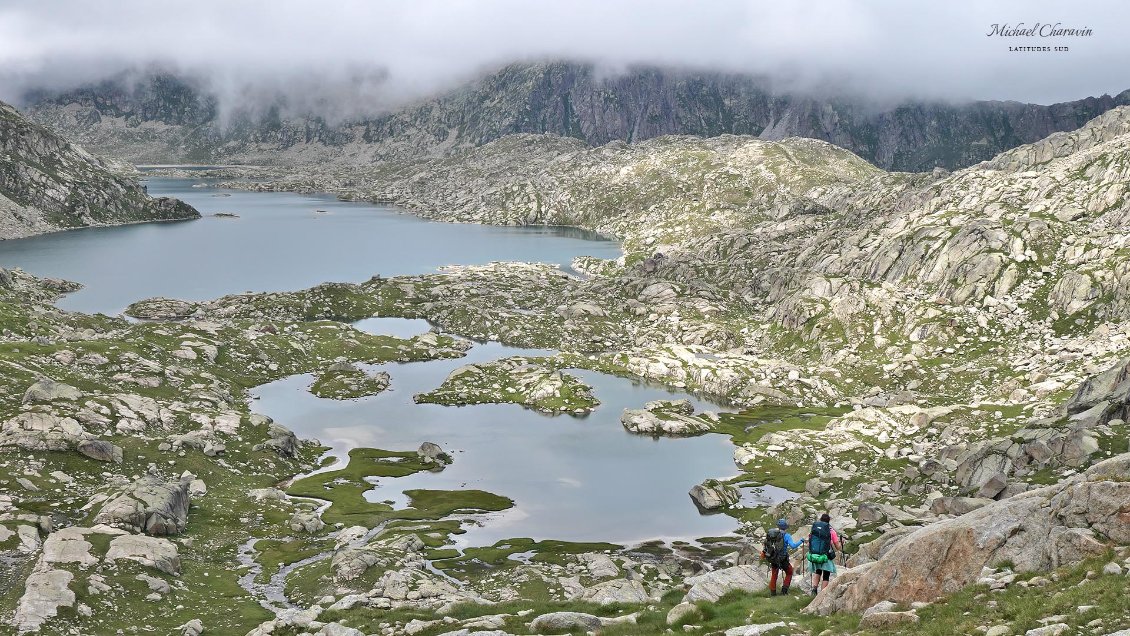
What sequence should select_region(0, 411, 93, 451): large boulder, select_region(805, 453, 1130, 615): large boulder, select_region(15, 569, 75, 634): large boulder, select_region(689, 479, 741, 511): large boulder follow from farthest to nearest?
1. select_region(689, 479, 741, 511): large boulder
2. select_region(0, 411, 93, 451): large boulder
3. select_region(15, 569, 75, 634): large boulder
4. select_region(805, 453, 1130, 615): large boulder

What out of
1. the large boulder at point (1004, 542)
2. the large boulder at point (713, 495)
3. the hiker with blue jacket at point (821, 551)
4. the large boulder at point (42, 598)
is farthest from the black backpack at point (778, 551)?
the large boulder at point (713, 495)

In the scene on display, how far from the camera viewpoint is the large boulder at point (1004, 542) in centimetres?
2545

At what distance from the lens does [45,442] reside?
229ft

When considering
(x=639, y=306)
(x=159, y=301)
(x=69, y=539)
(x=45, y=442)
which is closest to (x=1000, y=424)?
(x=69, y=539)

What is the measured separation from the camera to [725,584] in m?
35.8

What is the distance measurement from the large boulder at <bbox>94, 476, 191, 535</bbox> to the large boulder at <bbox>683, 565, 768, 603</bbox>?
144 ft

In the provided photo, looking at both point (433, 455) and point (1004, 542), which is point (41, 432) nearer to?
point (433, 455)

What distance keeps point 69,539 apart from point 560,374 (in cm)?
8720

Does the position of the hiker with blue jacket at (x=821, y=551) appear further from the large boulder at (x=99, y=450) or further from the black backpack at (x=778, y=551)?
the large boulder at (x=99, y=450)

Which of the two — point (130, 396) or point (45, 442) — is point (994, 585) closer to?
point (45, 442)

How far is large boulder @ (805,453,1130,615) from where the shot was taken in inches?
1002

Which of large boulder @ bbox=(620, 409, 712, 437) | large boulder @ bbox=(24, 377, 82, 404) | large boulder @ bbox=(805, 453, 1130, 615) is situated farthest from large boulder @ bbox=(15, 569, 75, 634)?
large boulder @ bbox=(620, 409, 712, 437)

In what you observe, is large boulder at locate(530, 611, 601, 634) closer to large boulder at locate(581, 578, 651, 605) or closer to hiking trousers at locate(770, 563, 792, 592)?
hiking trousers at locate(770, 563, 792, 592)

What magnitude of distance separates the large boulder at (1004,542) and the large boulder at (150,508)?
51041 millimetres
